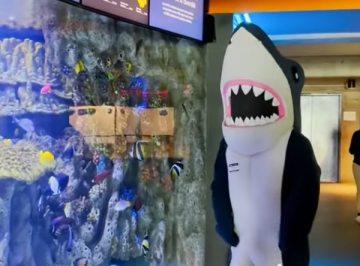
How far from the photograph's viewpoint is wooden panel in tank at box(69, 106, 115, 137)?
301cm

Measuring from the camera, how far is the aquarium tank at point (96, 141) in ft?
8.60

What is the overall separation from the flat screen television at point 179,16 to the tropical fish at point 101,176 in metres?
1.05

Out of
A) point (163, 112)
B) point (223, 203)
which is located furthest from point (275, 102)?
point (163, 112)

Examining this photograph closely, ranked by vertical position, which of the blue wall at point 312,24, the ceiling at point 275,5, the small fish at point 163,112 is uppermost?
the blue wall at point 312,24

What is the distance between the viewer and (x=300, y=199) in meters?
2.40

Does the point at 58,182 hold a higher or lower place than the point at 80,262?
higher

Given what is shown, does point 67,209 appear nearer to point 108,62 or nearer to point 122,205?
point 122,205

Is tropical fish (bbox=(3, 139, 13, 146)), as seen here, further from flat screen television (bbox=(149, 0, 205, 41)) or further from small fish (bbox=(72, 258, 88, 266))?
flat screen television (bbox=(149, 0, 205, 41))

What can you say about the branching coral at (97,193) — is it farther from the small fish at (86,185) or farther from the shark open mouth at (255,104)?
the shark open mouth at (255,104)

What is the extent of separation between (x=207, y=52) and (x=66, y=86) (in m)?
1.64

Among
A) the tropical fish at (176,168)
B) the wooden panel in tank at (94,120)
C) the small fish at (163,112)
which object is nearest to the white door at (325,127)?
the tropical fish at (176,168)

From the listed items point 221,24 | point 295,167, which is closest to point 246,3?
point 221,24

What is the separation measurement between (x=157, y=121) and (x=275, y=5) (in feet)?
7.10

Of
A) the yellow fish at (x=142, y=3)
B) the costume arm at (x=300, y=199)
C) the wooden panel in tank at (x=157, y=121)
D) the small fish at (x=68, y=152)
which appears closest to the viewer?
the costume arm at (x=300, y=199)
